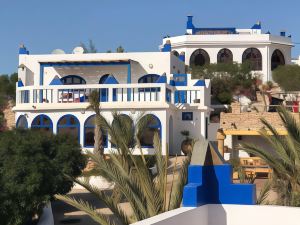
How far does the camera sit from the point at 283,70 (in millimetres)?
38062

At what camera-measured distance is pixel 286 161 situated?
9.96 m

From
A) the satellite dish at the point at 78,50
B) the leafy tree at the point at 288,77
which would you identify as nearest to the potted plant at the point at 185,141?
the satellite dish at the point at 78,50

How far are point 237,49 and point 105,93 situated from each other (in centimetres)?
1888

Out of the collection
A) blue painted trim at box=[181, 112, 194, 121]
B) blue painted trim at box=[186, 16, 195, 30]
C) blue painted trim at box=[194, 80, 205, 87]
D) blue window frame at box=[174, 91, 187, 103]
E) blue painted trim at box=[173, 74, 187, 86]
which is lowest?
blue painted trim at box=[181, 112, 194, 121]

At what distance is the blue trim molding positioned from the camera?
7.25 meters

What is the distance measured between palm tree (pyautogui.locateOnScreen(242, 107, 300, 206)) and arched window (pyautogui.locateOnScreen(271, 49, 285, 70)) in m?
31.9

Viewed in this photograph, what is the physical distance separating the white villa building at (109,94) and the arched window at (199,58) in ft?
34.7

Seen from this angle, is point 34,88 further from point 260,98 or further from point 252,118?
point 260,98

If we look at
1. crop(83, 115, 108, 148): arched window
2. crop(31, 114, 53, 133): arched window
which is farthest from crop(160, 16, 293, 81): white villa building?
crop(31, 114, 53, 133): arched window

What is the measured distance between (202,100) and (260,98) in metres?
8.30

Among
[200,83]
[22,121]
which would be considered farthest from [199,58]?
[22,121]

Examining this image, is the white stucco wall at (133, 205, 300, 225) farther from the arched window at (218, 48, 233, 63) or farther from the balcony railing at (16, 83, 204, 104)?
the arched window at (218, 48, 233, 63)

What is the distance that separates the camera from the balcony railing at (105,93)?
24.4 meters

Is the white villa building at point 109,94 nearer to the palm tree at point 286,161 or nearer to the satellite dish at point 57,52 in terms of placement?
the satellite dish at point 57,52
